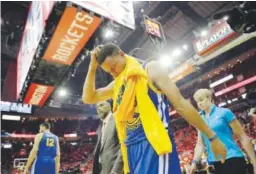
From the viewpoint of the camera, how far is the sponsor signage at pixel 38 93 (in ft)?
33.0

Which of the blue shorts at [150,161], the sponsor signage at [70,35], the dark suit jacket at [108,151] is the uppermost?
the sponsor signage at [70,35]

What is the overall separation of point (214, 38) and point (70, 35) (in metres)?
8.28

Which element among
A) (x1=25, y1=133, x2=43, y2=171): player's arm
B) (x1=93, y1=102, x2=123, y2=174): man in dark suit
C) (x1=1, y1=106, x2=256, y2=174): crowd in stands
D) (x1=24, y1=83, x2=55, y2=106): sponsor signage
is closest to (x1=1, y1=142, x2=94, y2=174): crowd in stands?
(x1=1, y1=106, x2=256, y2=174): crowd in stands

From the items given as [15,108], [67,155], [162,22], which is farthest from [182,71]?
[67,155]

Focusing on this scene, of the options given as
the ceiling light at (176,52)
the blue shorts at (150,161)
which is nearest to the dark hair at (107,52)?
the blue shorts at (150,161)

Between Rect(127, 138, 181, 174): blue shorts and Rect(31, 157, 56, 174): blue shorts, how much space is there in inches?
179

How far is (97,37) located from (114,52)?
5134mm

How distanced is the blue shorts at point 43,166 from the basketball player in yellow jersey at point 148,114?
14.5 ft

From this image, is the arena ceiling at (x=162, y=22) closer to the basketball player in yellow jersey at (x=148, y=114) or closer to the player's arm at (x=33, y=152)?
the player's arm at (x=33, y=152)

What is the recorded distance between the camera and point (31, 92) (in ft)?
34.3

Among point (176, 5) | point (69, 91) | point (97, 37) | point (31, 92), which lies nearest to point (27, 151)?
point (69, 91)

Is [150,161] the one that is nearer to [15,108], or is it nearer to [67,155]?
[15,108]

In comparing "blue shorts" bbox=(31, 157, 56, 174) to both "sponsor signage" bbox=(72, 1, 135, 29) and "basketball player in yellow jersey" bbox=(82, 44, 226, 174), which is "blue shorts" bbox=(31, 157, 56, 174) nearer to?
"sponsor signage" bbox=(72, 1, 135, 29)

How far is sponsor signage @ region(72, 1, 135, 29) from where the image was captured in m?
5.68
